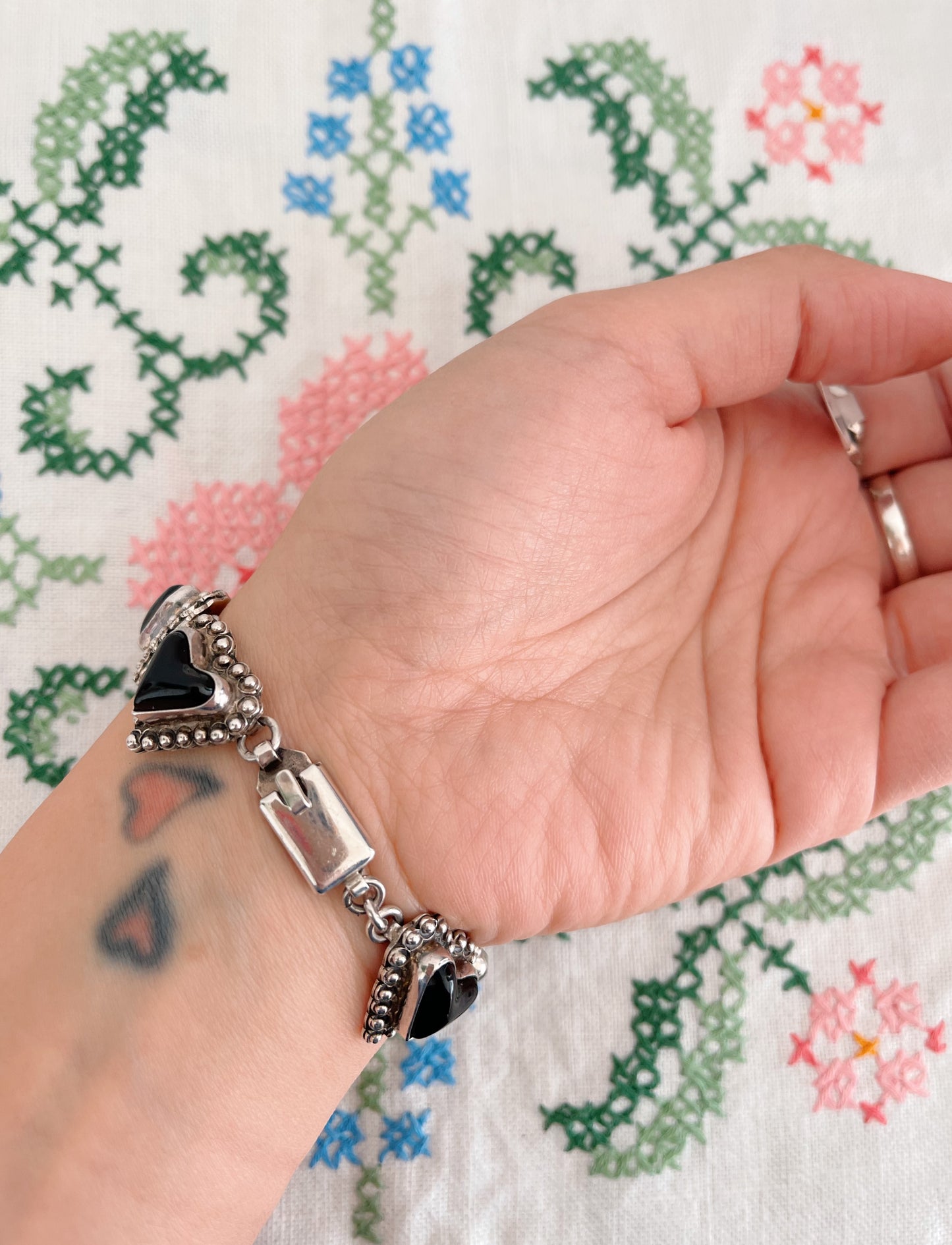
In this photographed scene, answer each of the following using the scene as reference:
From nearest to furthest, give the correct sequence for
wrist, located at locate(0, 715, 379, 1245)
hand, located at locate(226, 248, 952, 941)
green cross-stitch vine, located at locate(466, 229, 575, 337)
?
wrist, located at locate(0, 715, 379, 1245) < hand, located at locate(226, 248, 952, 941) < green cross-stitch vine, located at locate(466, 229, 575, 337)

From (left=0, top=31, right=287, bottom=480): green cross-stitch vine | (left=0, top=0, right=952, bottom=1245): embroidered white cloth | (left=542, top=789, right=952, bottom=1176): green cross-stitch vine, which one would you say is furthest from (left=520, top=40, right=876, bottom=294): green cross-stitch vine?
(left=542, top=789, right=952, bottom=1176): green cross-stitch vine

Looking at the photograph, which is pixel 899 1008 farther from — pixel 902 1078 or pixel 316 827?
pixel 316 827

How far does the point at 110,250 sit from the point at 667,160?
642mm

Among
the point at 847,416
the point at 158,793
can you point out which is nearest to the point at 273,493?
the point at 158,793

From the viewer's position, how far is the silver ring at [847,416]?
915 millimetres

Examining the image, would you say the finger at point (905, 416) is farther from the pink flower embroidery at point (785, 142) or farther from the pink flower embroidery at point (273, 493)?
the pink flower embroidery at point (273, 493)

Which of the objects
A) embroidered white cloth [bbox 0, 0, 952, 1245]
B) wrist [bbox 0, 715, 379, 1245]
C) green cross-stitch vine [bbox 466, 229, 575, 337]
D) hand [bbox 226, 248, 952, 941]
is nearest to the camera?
wrist [bbox 0, 715, 379, 1245]

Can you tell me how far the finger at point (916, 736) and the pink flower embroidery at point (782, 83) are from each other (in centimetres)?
72

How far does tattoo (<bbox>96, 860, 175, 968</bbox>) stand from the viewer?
2.29 feet

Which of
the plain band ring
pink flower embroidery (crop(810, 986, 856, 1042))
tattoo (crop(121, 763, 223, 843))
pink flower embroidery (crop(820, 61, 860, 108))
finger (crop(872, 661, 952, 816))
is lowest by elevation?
pink flower embroidery (crop(810, 986, 856, 1042))

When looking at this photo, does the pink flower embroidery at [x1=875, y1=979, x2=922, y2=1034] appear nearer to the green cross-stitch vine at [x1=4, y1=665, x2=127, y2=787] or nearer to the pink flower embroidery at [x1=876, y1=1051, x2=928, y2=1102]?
the pink flower embroidery at [x1=876, y1=1051, x2=928, y2=1102]

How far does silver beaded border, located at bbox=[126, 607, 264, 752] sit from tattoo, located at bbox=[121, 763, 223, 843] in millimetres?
32

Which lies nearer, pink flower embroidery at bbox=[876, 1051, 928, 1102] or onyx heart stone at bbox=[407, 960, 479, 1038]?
onyx heart stone at bbox=[407, 960, 479, 1038]

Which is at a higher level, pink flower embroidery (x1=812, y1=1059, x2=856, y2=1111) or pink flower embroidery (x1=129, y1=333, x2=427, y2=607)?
pink flower embroidery (x1=129, y1=333, x2=427, y2=607)
